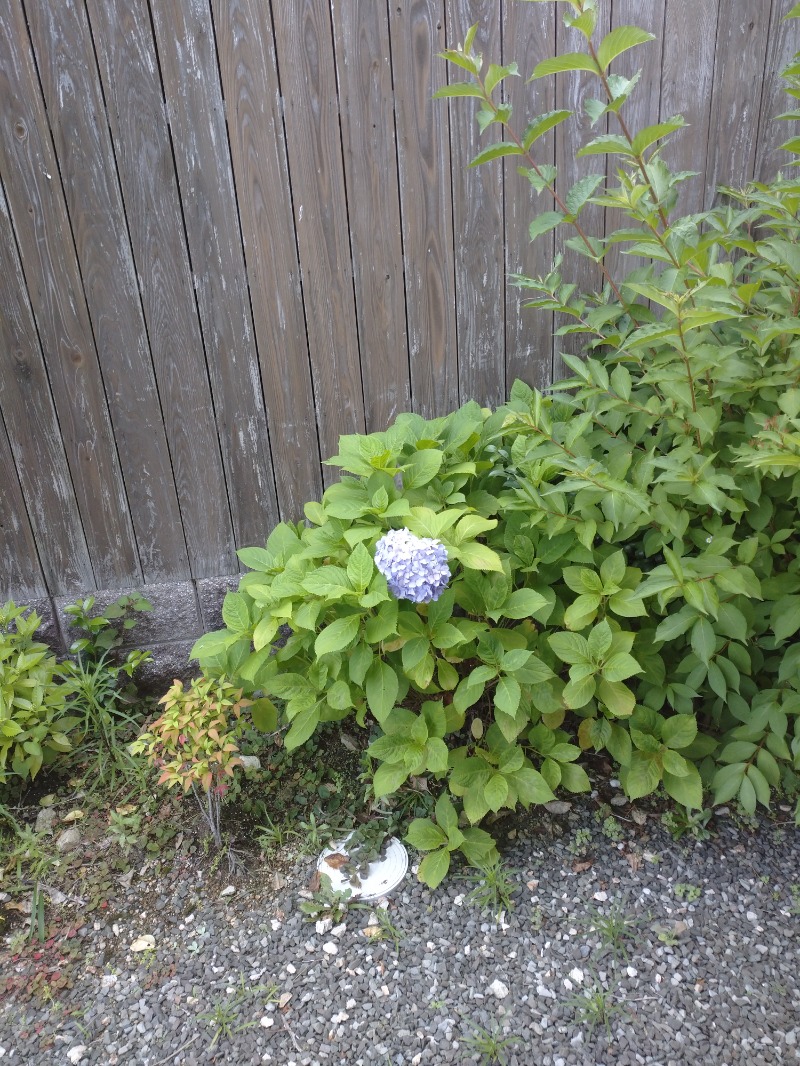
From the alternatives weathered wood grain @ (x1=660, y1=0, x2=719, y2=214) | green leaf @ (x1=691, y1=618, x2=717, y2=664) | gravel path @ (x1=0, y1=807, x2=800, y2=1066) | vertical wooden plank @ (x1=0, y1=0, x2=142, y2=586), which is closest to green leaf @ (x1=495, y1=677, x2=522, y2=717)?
green leaf @ (x1=691, y1=618, x2=717, y2=664)

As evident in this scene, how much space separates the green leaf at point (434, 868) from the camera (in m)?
1.89

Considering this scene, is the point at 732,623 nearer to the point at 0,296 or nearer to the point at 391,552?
the point at 391,552

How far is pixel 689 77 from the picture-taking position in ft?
7.59

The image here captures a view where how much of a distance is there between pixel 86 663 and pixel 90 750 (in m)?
0.33

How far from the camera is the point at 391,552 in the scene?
1677mm

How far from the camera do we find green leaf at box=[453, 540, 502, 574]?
5.57 ft

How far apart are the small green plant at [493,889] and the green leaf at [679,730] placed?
551mm

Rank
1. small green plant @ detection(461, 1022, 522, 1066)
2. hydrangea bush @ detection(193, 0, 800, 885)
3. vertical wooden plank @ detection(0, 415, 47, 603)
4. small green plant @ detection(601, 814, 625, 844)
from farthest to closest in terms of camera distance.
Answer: vertical wooden plank @ detection(0, 415, 47, 603) → small green plant @ detection(601, 814, 625, 844) → hydrangea bush @ detection(193, 0, 800, 885) → small green plant @ detection(461, 1022, 522, 1066)

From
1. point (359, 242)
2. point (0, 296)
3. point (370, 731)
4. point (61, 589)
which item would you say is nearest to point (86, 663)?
point (61, 589)

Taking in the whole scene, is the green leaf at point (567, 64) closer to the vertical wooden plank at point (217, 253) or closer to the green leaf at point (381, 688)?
the vertical wooden plank at point (217, 253)

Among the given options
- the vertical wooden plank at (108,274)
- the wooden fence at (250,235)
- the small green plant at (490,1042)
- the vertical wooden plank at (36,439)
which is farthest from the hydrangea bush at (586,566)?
the vertical wooden plank at (36,439)

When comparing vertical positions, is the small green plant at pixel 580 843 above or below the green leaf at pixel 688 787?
below

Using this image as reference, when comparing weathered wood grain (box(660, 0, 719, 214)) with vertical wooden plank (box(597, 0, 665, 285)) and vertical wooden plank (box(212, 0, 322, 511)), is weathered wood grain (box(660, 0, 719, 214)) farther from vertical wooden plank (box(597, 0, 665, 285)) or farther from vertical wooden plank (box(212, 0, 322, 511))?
vertical wooden plank (box(212, 0, 322, 511))

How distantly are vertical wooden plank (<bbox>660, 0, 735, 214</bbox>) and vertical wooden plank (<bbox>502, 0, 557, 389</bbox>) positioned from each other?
366mm
